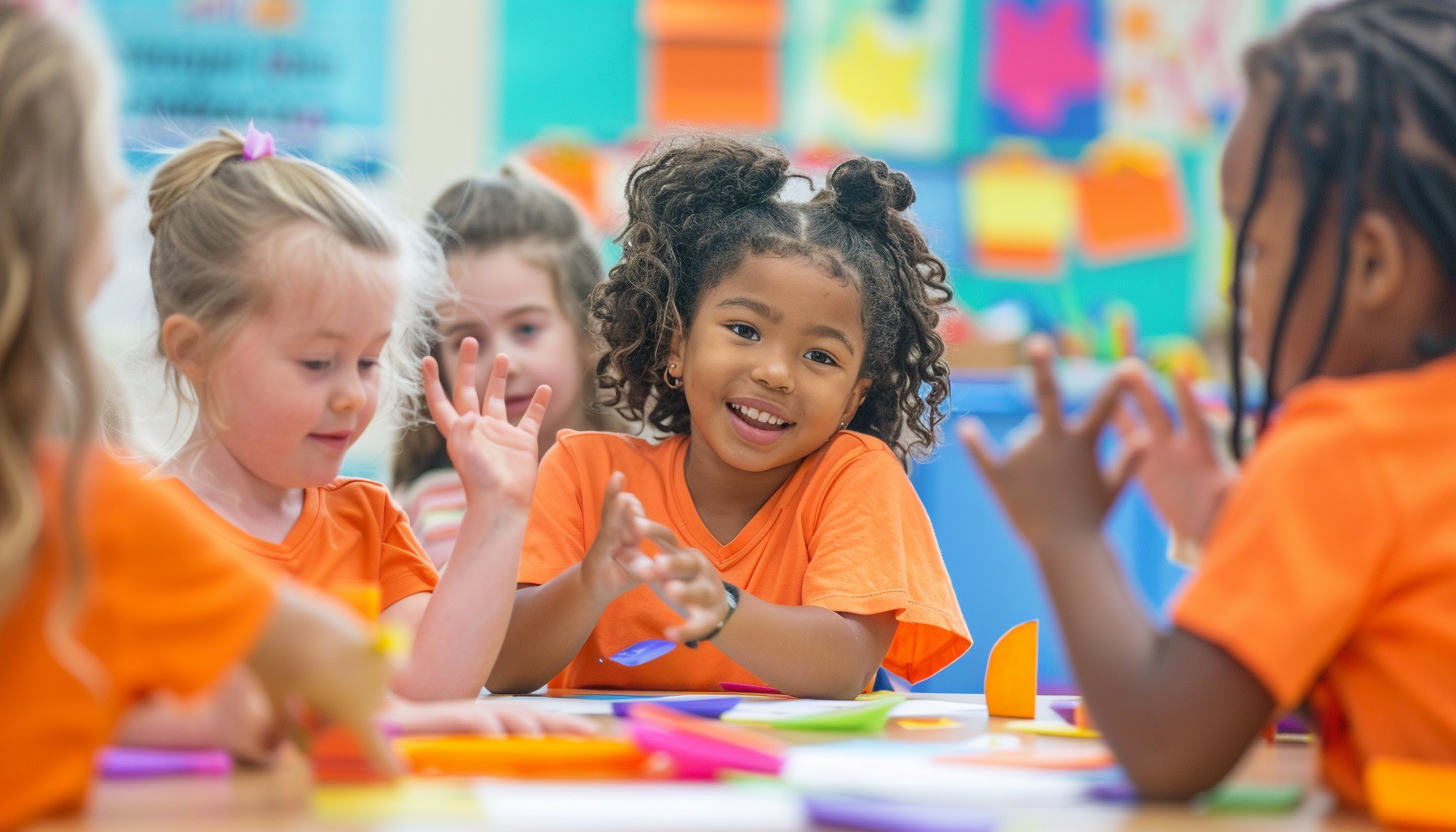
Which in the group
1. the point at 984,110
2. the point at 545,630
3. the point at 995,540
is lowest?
the point at 995,540

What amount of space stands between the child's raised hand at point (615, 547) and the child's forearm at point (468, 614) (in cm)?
8

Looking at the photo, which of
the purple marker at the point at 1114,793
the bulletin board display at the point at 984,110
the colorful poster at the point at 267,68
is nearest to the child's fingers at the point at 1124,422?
the purple marker at the point at 1114,793

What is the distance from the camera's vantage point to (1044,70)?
142 inches

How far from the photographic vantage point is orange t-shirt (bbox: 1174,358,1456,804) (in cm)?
63

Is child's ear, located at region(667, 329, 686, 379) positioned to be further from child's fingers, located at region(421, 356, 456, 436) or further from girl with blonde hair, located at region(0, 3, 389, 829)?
girl with blonde hair, located at region(0, 3, 389, 829)

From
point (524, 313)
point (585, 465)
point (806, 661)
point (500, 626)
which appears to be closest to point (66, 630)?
point (500, 626)

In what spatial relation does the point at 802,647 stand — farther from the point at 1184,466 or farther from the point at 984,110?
the point at 984,110

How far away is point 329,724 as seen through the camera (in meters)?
0.66

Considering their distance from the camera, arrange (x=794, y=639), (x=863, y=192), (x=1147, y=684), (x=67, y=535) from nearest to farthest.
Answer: (x=67, y=535), (x=1147, y=684), (x=794, y=639), (x=863, y=192)

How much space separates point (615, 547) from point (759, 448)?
25 centimetres

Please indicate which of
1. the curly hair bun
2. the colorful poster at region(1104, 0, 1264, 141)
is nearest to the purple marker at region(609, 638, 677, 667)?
the curly hair bun

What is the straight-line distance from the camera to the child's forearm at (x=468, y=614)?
1105 millimetres

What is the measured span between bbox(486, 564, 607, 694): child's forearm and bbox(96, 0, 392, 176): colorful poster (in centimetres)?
232

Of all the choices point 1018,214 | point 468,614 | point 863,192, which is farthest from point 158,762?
point 1018,214
